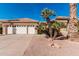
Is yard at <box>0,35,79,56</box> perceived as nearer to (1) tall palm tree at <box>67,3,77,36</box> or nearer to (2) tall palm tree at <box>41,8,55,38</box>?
(1) tall palm tree at <box>67,3,77,36</box>

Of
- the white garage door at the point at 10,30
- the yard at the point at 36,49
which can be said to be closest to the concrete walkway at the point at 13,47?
the yard at the point at 36,49

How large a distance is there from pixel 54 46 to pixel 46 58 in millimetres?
4775

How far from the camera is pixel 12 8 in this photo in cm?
2641

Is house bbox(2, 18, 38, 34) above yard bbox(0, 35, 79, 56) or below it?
above

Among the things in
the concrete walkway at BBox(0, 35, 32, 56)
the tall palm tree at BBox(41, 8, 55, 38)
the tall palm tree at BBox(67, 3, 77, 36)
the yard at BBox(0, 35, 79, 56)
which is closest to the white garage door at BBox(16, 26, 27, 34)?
the tall palm tree at BBox(41, 8, 55, 38)

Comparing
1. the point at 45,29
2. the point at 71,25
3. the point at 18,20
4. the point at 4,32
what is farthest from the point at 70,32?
the point at 18,20

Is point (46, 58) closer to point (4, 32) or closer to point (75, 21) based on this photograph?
point (75, 21)

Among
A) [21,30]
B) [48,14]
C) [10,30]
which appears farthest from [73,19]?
[10,30]

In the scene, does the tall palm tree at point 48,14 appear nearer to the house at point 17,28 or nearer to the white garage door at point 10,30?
the house at point 17,28

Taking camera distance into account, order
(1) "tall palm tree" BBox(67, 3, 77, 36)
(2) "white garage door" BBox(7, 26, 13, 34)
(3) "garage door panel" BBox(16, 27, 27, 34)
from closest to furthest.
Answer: (1) "tall palm tree" BBox(67, 3, 77, 36) → (3) "garage door panel" BBox(16, 27, 27, 34) → (2) "white garage door" BBox(7, 26, 13, 34)

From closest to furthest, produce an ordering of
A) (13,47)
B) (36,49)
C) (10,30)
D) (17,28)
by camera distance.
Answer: (36,49) < (13,47) < (10,30) < (17,28)

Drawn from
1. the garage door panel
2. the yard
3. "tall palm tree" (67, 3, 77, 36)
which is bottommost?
the yard

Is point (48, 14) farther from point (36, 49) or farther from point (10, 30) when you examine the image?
point (10, 30)

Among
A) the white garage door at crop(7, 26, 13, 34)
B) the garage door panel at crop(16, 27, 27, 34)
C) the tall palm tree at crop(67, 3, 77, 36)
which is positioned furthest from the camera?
the white garage door at crop(7, 26, 13, 34)
